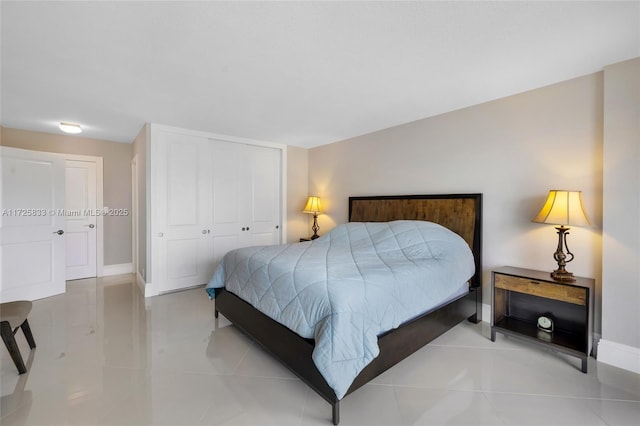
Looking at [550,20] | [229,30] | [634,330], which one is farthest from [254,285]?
[634,330]

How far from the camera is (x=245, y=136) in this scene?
168 inches

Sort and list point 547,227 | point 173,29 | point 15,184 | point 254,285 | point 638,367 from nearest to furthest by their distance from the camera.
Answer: point 173,29
point 638,367
point 254,285
point 547,227
point 15,184

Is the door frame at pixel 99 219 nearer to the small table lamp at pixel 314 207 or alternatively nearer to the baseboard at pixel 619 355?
the small table lamp at pixel 314 207

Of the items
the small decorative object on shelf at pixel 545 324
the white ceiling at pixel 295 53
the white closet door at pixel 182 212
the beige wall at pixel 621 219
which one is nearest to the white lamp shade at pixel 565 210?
the beige wall at pixel 621 219

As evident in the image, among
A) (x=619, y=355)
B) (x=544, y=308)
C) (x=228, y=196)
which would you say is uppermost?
(x=228, y=196)

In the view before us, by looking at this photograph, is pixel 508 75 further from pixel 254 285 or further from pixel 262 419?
pixel 262 419

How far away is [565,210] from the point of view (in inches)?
84.9

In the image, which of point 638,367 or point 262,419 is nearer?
point 262,419

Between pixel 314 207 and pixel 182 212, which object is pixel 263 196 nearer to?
pixel 314 207

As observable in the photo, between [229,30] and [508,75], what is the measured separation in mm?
2189

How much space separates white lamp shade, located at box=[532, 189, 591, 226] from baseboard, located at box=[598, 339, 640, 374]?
94 cm

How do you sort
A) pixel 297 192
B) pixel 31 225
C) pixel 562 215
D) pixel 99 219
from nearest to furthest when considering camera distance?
pixel 562 215 → pixel 31 225 → pixel 99 219 → pixel 297 192

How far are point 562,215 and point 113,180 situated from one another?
19.6 ft

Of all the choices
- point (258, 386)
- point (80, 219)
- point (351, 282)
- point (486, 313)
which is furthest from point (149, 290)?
point (486, 313)
